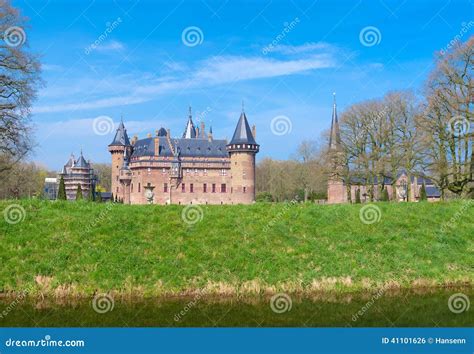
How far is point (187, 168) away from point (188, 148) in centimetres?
278

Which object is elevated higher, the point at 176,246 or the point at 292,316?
the point at 176,246

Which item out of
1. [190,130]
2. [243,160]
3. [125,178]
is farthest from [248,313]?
[190,130]

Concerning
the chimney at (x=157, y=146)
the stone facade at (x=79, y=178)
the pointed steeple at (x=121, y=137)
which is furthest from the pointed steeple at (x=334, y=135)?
the stone facade at (x=79, y=178)

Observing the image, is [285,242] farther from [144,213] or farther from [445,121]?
[445,121]

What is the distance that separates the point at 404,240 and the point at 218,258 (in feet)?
21.4

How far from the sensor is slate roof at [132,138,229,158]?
5928 centimetres

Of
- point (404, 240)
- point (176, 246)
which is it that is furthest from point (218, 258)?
point (404, 240)

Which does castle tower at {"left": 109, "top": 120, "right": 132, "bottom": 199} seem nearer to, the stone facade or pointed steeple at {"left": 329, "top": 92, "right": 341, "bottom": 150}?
the stone facade

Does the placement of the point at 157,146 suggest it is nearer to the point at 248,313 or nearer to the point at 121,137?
the point at 121,137

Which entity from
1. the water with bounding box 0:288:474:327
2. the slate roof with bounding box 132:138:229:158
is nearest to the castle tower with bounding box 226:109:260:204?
the slate roof with bounding box 132:138:229:158

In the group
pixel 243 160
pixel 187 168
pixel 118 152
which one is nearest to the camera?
pixel 243 160

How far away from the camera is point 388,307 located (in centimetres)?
1091

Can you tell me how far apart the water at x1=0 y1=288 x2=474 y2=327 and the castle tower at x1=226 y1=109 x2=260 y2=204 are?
45.7 m

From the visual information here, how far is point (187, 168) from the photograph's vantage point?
59.4 m
